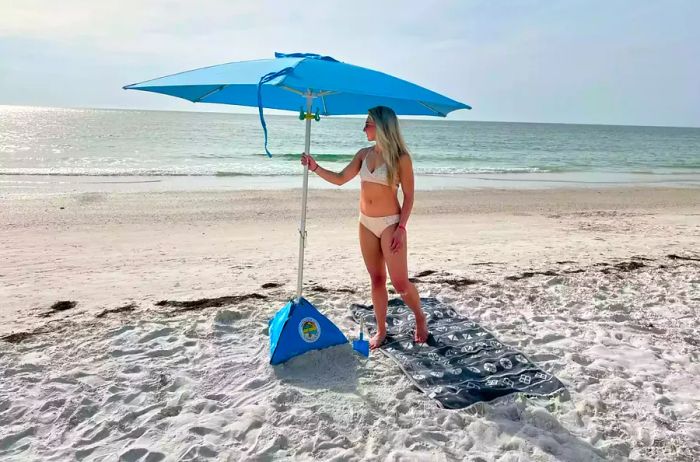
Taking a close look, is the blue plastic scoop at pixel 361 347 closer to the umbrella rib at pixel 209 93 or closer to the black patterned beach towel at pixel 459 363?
the black patterned beach towel at pixel 459 363

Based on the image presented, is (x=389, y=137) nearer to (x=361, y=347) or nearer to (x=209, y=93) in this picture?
(x=209, y=93)

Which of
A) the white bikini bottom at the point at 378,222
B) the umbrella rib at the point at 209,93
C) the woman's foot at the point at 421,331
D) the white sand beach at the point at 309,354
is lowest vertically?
the white sand beach at the point at 309,354

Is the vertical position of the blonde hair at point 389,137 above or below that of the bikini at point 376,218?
above

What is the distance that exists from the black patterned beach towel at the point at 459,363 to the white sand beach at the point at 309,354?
12 centimetres

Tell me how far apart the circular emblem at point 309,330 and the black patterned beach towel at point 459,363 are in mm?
557

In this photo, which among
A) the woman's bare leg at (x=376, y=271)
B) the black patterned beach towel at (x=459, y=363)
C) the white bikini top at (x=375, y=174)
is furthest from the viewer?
the woman's bare leg at (x=376, y=271)

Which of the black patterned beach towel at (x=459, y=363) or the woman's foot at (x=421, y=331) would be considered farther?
the woman's foot at (x=421, y=331)

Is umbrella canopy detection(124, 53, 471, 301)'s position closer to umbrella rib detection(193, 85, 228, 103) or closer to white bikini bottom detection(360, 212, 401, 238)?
umbrella rib detection(193, 85, 228, 103)

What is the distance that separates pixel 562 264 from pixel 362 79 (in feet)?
15.8

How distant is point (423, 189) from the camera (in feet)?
53.1

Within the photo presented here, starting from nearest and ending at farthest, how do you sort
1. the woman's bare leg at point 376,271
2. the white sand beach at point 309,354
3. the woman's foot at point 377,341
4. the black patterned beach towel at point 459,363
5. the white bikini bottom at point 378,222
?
1. the white sand beach at point 309,354
2. the black patterned beach towel at point 459,363
3. the white bikini bottom at point 378,222
4. the woman's bare leg at point 376,271
5. the woman's foot at point 377,341

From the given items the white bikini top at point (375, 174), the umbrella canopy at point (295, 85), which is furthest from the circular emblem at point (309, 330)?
the umbrella canopy at point (295, 85)

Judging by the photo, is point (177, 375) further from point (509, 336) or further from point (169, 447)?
point (509, 336)

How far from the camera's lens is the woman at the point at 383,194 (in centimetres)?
358
